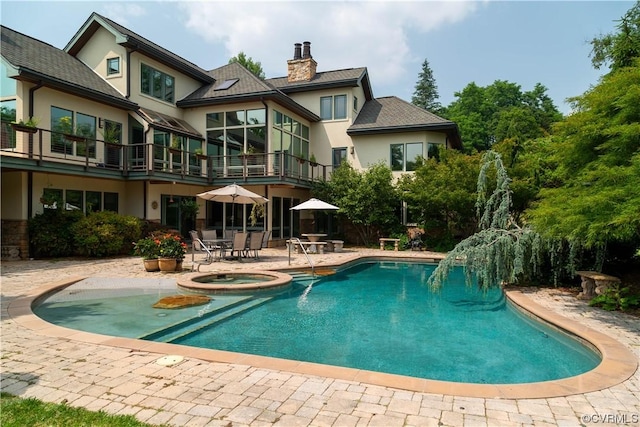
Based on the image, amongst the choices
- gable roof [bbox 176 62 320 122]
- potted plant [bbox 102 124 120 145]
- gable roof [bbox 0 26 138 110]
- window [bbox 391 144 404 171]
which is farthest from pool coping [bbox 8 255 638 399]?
window [bbox 391 144 404 171]

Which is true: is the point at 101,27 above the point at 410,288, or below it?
above

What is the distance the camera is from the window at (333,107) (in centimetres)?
2183

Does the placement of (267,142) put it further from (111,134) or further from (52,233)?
(52,233)

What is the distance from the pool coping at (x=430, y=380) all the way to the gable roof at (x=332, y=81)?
17473 mm

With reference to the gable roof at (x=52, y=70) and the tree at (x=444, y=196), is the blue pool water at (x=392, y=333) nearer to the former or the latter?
the tree at (x=444, y=196)

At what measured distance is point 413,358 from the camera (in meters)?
5.44

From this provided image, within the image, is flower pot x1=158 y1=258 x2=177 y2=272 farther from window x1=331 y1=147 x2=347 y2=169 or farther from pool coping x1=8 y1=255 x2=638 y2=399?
window x1=331 y1=147 x2=347 y2=169

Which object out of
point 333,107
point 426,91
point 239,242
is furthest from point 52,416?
point 426,91

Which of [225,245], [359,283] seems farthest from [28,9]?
[359,283]

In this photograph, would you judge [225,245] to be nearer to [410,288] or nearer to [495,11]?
[410,288]

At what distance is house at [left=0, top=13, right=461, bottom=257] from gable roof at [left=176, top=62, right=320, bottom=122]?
0.08 m

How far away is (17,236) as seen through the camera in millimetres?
12695

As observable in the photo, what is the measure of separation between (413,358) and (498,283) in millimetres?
4466

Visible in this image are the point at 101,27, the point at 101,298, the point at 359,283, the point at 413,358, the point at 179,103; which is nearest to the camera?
the point at 413,358
